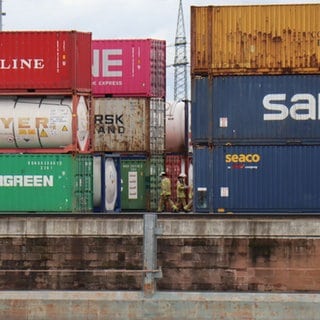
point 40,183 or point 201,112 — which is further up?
point 201,112

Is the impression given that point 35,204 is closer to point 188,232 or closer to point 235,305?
point 188,232

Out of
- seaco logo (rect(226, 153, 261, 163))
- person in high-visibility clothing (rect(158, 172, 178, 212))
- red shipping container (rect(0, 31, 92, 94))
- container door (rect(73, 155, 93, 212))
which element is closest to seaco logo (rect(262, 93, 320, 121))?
seaco logo (rect(226, 153, 261, 163))

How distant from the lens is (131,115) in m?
37.6

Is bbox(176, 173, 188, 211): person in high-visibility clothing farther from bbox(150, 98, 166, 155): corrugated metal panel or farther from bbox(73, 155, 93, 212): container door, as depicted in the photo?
bbox(73, 155, 93, 212): container door

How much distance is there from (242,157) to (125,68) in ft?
40.4

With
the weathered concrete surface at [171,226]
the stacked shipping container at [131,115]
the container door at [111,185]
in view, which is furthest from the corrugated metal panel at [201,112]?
the stacked shipping container at [131,115]

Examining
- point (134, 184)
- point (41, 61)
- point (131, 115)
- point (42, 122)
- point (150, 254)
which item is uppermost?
point (41, 61)

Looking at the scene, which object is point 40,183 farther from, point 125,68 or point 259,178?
point 125,68

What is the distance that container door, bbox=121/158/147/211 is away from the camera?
123 feet

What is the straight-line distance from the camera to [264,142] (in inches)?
1065

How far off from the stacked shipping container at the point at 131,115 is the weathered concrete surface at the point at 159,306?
15.0 meters

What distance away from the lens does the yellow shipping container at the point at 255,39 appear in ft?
88.6

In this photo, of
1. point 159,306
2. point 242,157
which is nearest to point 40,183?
point 242,157

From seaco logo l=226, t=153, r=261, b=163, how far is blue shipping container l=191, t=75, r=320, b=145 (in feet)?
1.43
